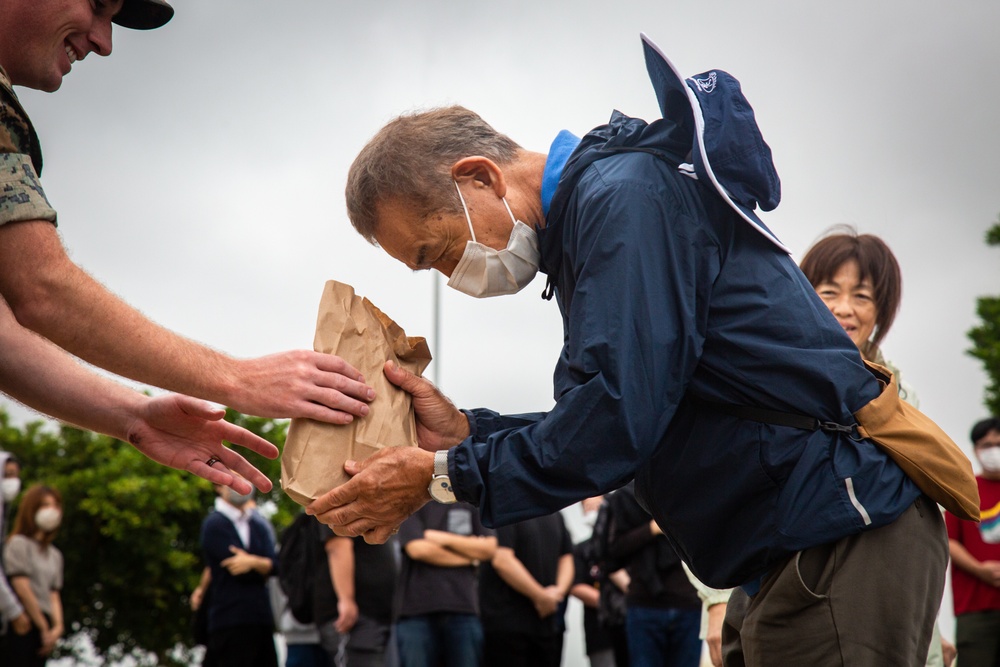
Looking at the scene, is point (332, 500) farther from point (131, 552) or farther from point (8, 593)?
point (131, 552)

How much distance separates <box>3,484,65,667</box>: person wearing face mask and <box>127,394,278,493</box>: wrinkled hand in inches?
222

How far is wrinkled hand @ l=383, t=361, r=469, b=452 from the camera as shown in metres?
2.69

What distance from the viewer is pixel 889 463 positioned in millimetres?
2240

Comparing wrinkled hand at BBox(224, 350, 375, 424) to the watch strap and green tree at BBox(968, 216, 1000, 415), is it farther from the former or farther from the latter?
green tree at BBox(968, 216, 1000, 415)

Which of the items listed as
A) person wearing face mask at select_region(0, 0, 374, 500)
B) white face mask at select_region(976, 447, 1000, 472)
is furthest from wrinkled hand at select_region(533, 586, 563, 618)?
person wearing face mask at select_region(0, 0, 374, 500)

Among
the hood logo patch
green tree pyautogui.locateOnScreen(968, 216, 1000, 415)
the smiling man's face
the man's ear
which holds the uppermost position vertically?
green tree pyautogui.locateOnScreen(968, 216, 1000, 415)

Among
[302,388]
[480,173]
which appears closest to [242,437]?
[302,388]

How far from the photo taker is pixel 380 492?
7.82ft

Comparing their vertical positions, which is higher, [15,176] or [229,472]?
[15,176]

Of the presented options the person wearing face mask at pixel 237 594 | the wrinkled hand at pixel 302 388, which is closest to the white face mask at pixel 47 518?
the person wearing face mask at pixel 237 594

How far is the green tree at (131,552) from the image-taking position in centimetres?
1331

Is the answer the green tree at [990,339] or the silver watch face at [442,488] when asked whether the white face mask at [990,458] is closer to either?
the silver watch face at [442,488]

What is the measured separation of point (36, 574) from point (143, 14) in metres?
6.45

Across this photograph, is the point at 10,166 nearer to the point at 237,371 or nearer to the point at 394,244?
the point at 237,371
